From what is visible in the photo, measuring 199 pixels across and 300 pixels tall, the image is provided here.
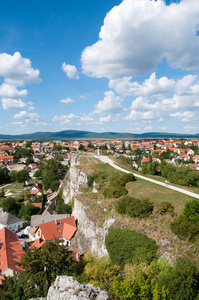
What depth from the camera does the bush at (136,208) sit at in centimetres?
1947

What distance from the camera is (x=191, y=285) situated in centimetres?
1120

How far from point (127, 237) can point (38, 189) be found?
46079 mm

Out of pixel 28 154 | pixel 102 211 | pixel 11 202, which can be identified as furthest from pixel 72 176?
pixel 28 154

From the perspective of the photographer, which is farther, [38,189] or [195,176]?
[38,189]

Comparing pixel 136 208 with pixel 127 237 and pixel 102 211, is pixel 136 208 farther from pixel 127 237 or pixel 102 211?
pixel 102 211

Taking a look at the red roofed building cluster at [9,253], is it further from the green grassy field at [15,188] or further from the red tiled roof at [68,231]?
the green grassy field at [15,188]

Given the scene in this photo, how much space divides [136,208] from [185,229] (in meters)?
5.64

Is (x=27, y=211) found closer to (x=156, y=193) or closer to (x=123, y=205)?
(x=123, y=205)

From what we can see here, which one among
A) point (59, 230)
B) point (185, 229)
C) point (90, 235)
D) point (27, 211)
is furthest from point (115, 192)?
point (27, 211)

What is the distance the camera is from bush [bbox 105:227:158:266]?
15.7m

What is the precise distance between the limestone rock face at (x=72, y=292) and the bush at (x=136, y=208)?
32.1 feet

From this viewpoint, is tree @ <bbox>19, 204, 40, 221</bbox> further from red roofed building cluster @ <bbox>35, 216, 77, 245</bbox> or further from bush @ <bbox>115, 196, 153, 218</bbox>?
bush @ <bbox>115, 196, 153, 218</bbox>

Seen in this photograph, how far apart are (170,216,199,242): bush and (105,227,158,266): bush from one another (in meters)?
2.43

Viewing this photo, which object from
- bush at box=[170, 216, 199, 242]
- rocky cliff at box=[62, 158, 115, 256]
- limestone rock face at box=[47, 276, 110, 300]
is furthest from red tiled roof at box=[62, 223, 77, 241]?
bush at box=[170, 216, 199, 242]
